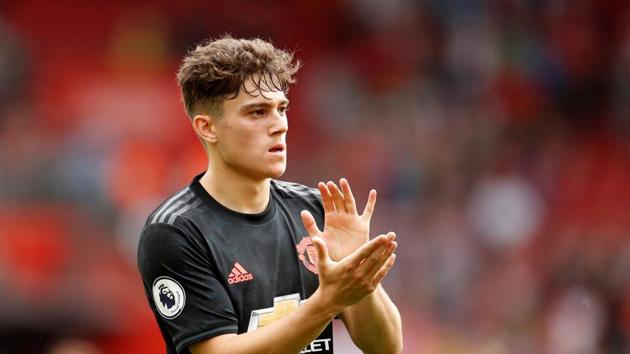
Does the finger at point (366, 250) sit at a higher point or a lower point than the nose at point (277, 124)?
lower

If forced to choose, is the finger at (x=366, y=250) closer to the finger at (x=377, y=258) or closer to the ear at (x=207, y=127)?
the finger at (x=377, y=258)

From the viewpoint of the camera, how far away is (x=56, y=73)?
33.5 feet

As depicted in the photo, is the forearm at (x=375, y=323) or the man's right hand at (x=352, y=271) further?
the forearm at (x=375, y=323)

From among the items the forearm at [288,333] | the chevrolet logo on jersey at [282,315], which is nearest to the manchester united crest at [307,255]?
the chevrolet logo on jersey at [282,315]

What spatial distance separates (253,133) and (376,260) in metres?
0.84

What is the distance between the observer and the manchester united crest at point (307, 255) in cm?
435

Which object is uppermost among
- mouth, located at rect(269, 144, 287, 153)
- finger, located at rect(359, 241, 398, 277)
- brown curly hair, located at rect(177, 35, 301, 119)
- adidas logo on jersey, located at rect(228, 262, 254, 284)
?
brown curly hair, located at rect(177, 35, 301, 119)

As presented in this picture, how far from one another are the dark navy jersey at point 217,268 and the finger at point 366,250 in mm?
629

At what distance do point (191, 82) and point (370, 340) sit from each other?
1.30 m

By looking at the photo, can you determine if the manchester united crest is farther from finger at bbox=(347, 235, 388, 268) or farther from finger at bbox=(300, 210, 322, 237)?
finger at bbox=(347, 235, 388, 268)

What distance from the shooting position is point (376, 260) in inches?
143

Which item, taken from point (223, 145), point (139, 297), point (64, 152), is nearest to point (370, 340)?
point (223, 145)

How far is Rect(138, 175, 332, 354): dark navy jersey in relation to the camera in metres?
3.99

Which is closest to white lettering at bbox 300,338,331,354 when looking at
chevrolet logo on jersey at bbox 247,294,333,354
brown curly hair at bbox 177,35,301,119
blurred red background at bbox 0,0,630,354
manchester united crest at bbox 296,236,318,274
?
chevrolet logo on jersey at bbox 247,294,333,354
